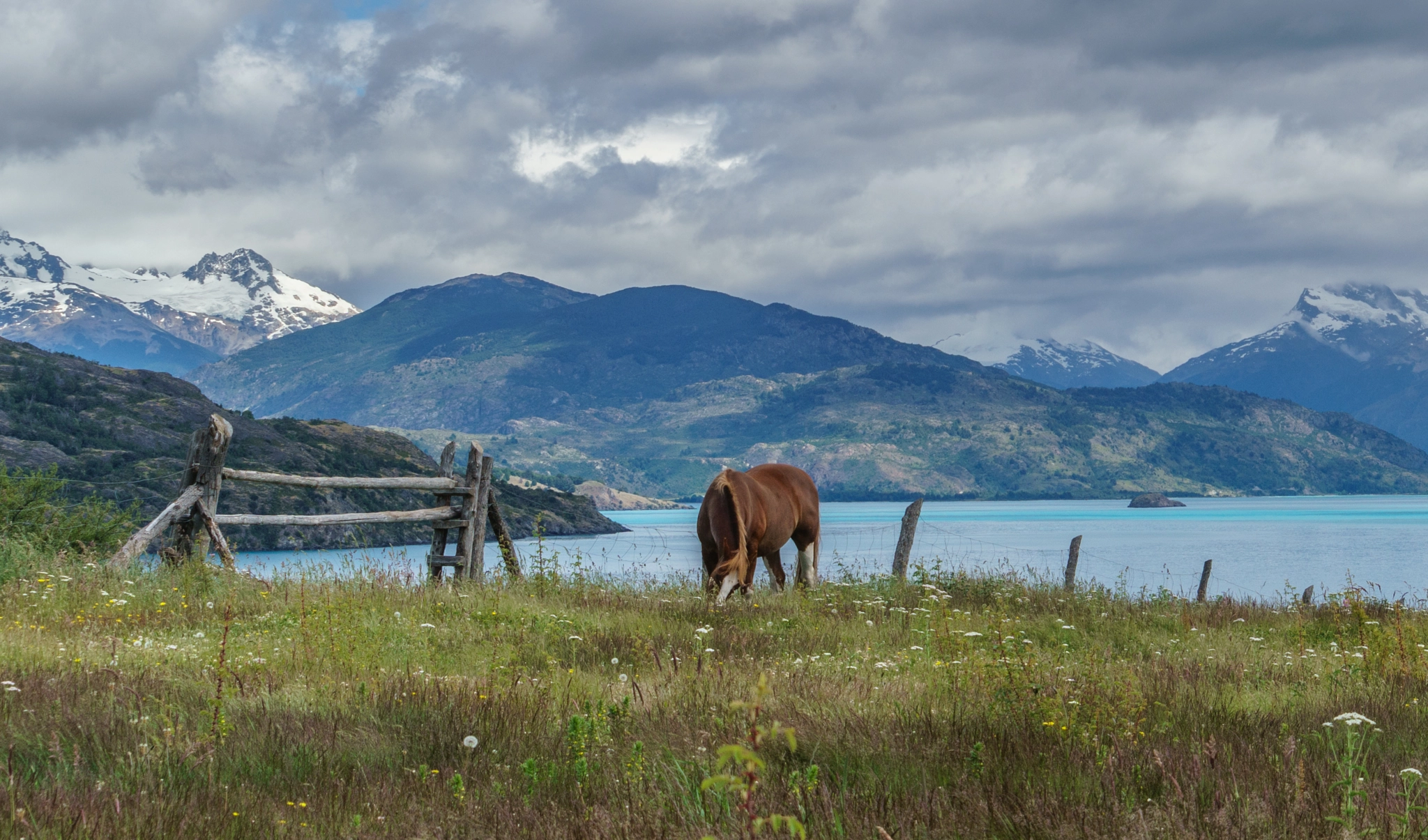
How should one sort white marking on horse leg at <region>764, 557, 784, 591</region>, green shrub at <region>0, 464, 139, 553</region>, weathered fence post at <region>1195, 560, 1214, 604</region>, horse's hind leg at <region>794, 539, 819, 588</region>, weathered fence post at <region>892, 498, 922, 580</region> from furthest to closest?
weathered fence post at <region>1195, 560, 1214, 604</region>
weathered fence post at <region>892, 498, 922, 580</region>
green shrub at <region>0, 464, 139, 553</region>
horse's hind leg at <region>794, 539, 819, 588</region>
white marking on horse leg at <region>764, 557, 784, 591</region>

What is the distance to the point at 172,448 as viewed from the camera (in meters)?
121

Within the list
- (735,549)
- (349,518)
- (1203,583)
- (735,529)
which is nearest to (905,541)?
(735,529)

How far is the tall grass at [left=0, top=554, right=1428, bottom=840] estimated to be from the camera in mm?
3422

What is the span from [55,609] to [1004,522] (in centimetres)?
17290

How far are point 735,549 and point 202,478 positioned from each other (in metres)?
6.63

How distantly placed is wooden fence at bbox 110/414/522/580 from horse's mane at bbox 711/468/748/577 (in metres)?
3.24

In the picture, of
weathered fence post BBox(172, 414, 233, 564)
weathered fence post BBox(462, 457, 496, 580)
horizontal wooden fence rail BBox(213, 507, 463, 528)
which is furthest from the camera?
weathered fence post BBox(462, 457, 496, 580)

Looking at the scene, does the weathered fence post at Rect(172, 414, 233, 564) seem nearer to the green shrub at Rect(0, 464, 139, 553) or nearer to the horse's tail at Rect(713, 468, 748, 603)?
the green shrub at Rect(0, 464, 139, 553)

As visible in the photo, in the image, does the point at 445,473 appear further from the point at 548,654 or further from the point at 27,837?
the point at 27,837

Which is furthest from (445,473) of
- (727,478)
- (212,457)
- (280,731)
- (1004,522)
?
(1004,522)

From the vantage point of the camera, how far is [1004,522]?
563 feet

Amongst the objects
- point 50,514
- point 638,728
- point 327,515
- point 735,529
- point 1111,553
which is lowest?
point 1111,553

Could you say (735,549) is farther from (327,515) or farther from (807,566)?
(327,515)

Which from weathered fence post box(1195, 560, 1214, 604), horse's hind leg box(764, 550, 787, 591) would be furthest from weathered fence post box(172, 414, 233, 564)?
weathered fence post box(1195, 560, 1214, 604)
